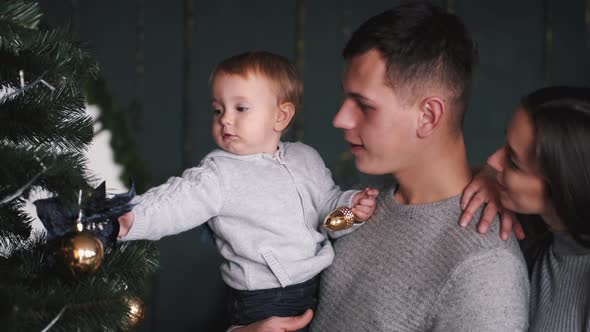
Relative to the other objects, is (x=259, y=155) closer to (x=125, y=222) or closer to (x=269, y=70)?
(x=269, y=70)

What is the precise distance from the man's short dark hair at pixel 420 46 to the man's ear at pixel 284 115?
0.20 metres

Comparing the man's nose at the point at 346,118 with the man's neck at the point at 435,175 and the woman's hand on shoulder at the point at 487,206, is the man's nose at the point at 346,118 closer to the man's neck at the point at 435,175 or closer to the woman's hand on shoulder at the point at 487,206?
the man's neck at the point at 435,175

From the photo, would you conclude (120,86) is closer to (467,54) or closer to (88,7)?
(88,7)

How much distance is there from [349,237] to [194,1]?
7.69 ft

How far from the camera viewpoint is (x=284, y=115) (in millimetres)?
1675

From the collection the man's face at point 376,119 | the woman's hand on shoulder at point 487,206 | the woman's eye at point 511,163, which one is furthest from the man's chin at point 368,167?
the woman's eye at point 511,163

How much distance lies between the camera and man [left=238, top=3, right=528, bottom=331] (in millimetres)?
1548

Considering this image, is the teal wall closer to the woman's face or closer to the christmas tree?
the woman's face

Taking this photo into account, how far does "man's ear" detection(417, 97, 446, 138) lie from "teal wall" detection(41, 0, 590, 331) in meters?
2.16

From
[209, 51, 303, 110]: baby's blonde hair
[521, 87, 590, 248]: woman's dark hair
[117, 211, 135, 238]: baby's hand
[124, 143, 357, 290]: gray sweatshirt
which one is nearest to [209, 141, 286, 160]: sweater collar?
[124, 143, 357, 290]: gray sweatshirt

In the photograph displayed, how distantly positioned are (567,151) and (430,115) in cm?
38

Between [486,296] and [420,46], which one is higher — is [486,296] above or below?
below

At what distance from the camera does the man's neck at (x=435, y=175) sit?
164 cm

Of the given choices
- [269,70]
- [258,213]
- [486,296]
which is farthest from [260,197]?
[486,296]
